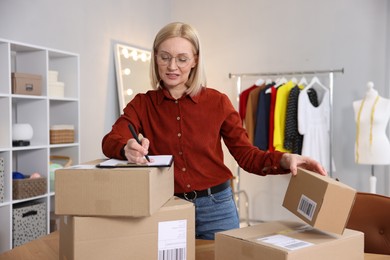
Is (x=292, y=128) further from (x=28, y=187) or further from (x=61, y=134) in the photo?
(x=28, y=187)

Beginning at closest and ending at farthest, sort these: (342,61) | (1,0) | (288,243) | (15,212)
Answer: (288,243) < (15,212) < (1,0) < (342,61)

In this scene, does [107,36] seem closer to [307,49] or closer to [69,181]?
[307,49]

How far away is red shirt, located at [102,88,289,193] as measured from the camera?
5.13 feet

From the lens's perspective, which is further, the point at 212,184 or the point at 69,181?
the point at 212,184

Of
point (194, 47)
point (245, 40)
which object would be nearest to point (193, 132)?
point (194, 47)

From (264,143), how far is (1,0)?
7.99 feet

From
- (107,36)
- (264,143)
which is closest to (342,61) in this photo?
(264,143)

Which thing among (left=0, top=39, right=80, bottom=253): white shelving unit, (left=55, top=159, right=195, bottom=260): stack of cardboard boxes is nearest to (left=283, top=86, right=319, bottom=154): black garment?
(left=0, top=39, right=80, bottom=253): white shelving unit

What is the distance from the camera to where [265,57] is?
4.68m

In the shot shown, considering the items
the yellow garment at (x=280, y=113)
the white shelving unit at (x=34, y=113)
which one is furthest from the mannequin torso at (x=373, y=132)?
the white shelving unit at (x=34, y=113)

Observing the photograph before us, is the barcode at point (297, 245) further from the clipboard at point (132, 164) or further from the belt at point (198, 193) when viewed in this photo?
the belt at point (198, 193)

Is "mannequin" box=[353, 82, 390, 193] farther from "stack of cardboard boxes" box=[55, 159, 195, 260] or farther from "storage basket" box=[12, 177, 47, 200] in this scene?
"stack of cardboard boxes" box=[55, 159, 195, 260]

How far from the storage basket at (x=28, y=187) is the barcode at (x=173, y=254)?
6.44 feet

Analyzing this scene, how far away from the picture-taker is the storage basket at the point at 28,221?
9.30ft
